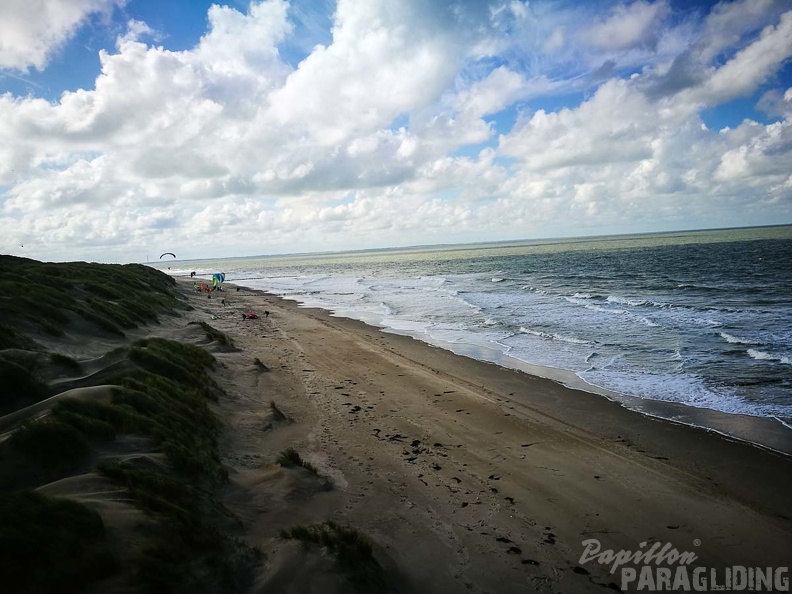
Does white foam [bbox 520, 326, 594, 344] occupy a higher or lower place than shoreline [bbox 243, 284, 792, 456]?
higher

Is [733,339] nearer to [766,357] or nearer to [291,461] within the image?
[766,357]

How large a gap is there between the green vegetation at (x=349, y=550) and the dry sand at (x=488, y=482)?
0.22 meters

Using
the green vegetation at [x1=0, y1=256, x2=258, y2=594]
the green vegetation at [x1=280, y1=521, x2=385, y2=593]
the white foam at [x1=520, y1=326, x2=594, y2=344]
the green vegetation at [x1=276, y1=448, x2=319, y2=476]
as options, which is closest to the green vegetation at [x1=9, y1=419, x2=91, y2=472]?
the green vegetation at [x1=0, y1=256, x2=258, y2=594]

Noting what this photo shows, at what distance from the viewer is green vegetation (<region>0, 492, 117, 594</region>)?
10.9ft

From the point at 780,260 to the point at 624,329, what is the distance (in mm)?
47708

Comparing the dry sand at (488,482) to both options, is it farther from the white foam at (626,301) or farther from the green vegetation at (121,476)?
the white foam at (626,301)

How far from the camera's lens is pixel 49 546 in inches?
139

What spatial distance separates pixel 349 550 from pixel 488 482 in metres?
3.88

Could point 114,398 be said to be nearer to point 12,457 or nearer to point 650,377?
point 12,457

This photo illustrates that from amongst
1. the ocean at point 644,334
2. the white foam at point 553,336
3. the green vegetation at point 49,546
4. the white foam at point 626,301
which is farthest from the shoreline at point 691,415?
the white foam at point 626,301

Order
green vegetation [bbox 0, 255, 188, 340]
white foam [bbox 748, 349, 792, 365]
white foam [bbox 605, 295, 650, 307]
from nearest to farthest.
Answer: green vegetation [bbox 0, 255, 188, 340], white foam [bbox 748, 349, 792, 365], white foam [bbox 605, 295, 650, 307]

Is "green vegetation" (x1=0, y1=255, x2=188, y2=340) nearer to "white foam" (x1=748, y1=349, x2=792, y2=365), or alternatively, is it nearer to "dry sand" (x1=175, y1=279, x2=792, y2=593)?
"dry sand" (x1=175, y1=279, x2=792, y2=593)

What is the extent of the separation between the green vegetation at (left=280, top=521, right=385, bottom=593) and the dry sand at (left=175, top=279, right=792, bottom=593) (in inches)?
8.8

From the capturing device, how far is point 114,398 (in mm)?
7129
